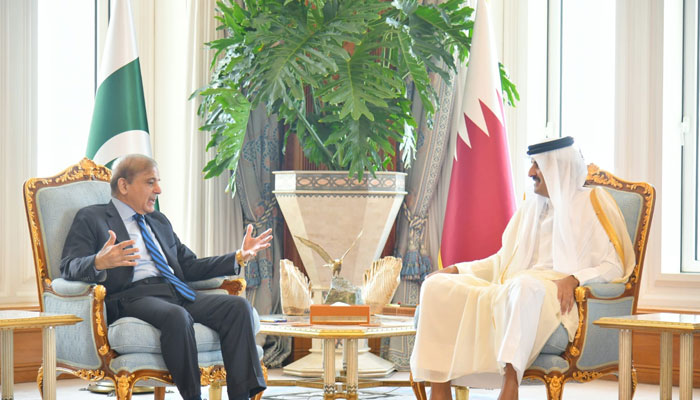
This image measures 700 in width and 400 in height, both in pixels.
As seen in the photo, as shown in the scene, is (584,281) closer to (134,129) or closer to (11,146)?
(134,129)

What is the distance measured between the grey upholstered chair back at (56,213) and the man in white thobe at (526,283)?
1.56 m

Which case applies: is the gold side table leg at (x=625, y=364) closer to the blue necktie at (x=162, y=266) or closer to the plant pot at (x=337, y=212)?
the blue necktie at (x=162, y=266)

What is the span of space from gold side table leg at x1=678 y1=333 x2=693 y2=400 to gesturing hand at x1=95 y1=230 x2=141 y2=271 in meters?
2.06

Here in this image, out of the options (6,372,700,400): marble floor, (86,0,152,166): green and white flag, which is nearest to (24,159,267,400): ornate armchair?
(6,372,700,400): marble floor

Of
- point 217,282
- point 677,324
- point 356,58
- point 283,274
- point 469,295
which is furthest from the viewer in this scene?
point 356,58

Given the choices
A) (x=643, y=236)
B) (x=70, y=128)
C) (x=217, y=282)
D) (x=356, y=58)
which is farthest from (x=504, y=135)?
(x=70, y=128)

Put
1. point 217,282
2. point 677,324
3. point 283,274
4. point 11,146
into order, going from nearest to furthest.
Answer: point 677,324, point 217,282, point 283,274, point 11,146

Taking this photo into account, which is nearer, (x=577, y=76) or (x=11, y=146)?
(x=11, y=146)

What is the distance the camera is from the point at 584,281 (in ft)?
12.5

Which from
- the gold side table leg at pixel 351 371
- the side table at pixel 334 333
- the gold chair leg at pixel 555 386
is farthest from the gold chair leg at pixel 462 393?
the gold chair leg at pixel 555 386

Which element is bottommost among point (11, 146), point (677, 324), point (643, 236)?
point (677, 324)

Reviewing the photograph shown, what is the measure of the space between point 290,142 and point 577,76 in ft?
6.56

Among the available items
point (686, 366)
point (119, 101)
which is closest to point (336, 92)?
point (119, 101)

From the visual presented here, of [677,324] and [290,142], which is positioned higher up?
[290,142]
